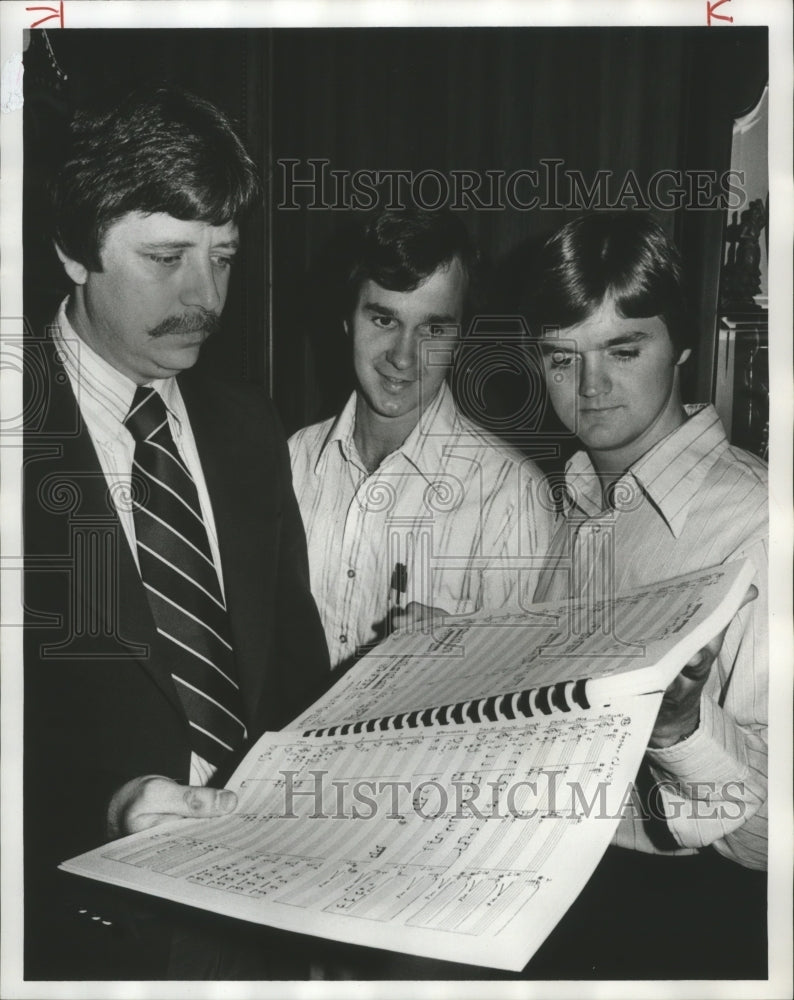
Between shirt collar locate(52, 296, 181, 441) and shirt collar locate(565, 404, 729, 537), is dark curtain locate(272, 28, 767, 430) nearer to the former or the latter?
shirt collar locate(565, 404, 729, 537)

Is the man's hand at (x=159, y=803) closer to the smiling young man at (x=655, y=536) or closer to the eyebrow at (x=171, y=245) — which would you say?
the smiling young man at (x=655, y=536)

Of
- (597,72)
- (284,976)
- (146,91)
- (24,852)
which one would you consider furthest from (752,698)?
(146,91)

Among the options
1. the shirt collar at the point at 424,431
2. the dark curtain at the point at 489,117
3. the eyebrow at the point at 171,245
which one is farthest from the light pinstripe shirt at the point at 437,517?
the eyebrow at the point at 171,245

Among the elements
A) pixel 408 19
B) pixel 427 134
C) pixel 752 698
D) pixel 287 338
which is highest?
pixel 408 19

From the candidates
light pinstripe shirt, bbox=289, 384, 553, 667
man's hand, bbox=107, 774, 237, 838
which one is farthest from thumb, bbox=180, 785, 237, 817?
light pinstripe shirt, bbox=289, 384, 553, 667

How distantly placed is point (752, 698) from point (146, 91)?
0.87 metres

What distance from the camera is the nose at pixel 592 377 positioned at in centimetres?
108

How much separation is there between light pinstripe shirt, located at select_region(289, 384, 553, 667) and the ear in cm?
27

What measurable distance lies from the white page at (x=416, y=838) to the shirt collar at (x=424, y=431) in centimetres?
28

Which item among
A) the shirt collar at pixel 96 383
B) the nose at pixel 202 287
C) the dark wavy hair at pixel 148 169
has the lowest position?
the shirt collar at pixel 96 383

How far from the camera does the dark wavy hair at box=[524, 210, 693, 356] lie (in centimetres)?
108

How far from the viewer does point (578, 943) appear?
108 cm

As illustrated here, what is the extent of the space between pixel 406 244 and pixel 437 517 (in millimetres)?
281

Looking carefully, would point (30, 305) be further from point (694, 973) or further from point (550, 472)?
point (694, 973)
